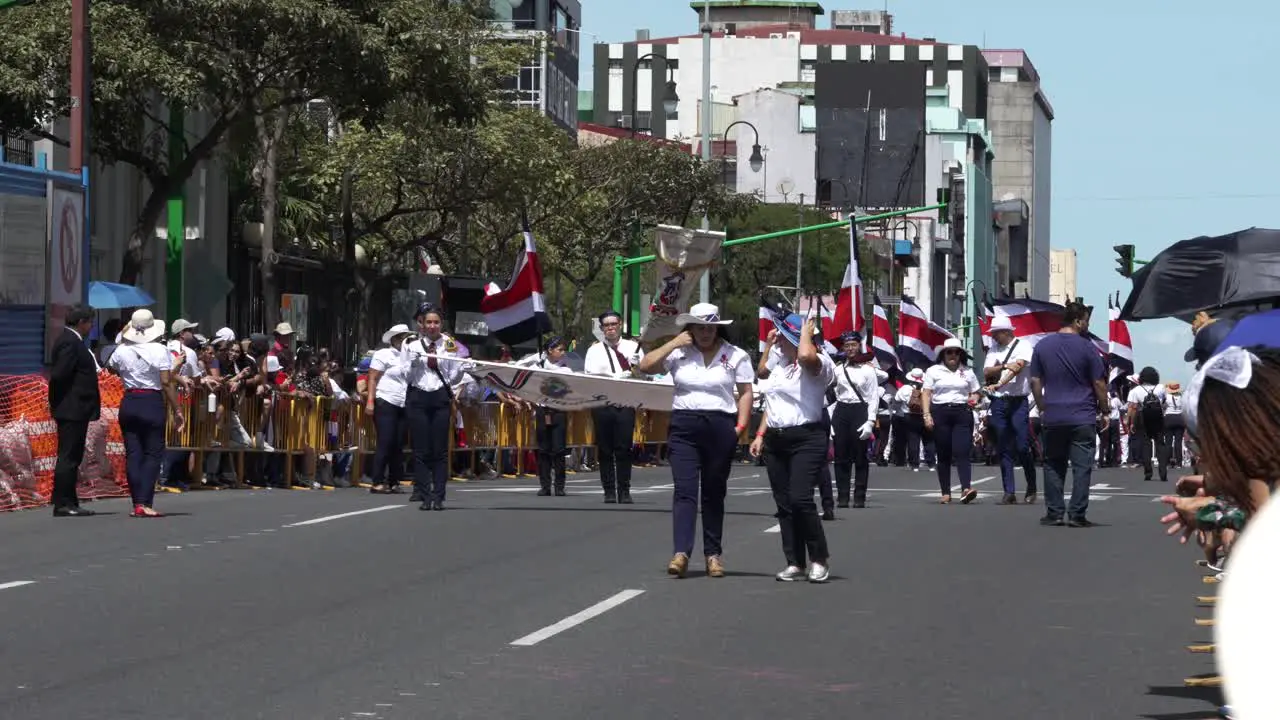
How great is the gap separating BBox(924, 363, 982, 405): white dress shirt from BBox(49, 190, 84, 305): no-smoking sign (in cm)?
935

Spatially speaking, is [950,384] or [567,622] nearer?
[567,622]

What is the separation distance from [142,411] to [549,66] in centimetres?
7527

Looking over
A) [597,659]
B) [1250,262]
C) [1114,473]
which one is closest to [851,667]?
[597,659]

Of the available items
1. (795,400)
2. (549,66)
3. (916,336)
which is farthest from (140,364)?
(549,66)

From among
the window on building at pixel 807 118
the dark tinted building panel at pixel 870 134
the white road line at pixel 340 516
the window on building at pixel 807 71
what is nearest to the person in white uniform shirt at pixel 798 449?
the white road line at pixel 340 516

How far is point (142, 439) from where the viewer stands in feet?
60.7

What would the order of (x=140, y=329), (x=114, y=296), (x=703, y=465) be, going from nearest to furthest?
1. (x=703, y=465)
2. (x=140, y=329)
3. (x=114, y=296)

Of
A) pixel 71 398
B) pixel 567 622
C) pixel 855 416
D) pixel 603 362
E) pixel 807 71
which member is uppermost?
pixel 807 71

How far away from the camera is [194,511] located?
19422 mm

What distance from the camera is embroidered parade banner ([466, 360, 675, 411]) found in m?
19.8

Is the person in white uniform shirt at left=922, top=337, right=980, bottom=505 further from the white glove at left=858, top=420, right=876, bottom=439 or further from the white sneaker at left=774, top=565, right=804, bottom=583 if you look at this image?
the white sneaker at left=774, top=565, right=804, bottom=583

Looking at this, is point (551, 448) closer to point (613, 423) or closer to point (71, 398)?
point (613, 423)

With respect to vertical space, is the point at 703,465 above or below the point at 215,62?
below

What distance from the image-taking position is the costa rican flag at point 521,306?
84.2 ft
